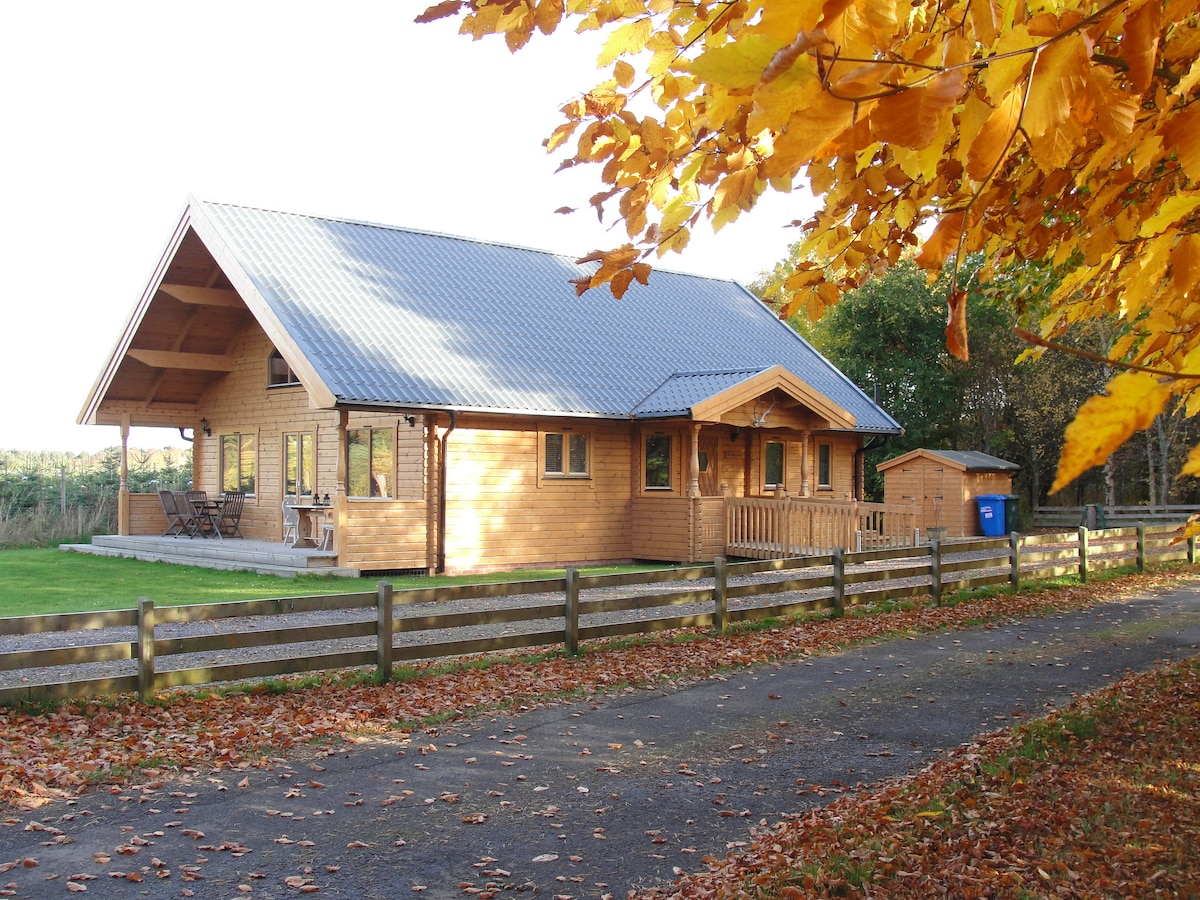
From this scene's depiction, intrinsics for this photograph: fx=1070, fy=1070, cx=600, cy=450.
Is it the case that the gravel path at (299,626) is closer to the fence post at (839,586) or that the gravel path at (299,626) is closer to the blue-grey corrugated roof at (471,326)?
the fence post at (839,586)

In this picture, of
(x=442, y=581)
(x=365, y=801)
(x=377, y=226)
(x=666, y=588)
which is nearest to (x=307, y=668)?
(x=365, y=801)

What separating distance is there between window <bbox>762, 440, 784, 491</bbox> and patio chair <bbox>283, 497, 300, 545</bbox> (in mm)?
11187

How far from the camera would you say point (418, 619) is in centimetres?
1055

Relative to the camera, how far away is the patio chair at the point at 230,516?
83.9 feet

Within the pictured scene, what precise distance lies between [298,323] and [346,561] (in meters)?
4.70

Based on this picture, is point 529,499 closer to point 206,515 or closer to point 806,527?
point 806,527

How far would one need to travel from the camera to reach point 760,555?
23.0 meters

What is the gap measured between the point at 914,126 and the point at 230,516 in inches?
1007

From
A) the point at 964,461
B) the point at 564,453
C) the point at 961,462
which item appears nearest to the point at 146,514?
the point at 564,453

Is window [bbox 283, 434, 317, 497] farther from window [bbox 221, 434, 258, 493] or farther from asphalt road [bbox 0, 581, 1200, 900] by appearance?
asphalt road [bbox 0, 581, 1200, 900]

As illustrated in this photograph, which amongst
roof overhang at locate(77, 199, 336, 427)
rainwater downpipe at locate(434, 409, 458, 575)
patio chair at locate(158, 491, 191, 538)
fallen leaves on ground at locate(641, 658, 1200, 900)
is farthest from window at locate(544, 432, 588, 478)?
fallen leaves on ground at locate(641, 658, 1200, 900)

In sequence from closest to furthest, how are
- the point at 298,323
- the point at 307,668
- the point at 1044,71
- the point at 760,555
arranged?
the point at 1044,71
the point at 307,668
the point at 298,323
the point at 760,555

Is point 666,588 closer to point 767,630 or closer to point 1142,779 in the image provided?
point 767,630

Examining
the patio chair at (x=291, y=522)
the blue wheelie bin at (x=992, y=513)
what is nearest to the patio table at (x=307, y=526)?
the patio chair at (x=291, y=522)
